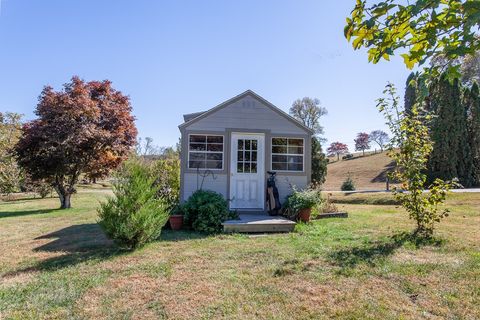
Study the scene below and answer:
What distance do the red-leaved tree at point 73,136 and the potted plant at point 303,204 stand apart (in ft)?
24.6

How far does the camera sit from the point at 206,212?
273 inches

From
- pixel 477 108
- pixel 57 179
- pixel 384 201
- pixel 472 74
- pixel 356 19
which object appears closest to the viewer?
pixel 356 19

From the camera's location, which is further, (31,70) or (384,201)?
(384,201)

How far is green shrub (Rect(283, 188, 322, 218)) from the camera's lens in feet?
25.4

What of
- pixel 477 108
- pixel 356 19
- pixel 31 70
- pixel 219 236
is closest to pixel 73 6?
pixel 31 70

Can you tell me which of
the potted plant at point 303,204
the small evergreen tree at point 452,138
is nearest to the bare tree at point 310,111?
the small evergreen tree at point 452,138

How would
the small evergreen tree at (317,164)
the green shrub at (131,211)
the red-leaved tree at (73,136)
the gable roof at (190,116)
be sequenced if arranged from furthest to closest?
the small evergreen tree at (317,164), the red-leaved tree at (73,136), the gable roof at (190,116), the green shrub at (131,211)

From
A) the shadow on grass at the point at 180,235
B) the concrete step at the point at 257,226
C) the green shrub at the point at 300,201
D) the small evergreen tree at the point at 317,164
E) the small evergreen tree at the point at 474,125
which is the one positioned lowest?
the shadow on grass at the point at 180,235

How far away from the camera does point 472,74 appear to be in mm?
28859

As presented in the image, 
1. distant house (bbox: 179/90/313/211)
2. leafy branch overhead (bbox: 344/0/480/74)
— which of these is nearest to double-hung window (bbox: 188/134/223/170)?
distant house (bbox: 179/90/313/211)

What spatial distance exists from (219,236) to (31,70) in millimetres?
7886

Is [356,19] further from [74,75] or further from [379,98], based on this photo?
[74,75]

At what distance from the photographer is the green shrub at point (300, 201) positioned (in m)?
7.75

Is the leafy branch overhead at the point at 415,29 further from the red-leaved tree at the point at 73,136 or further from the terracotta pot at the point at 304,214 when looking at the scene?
the red-leaved tree at the point at 73,136
